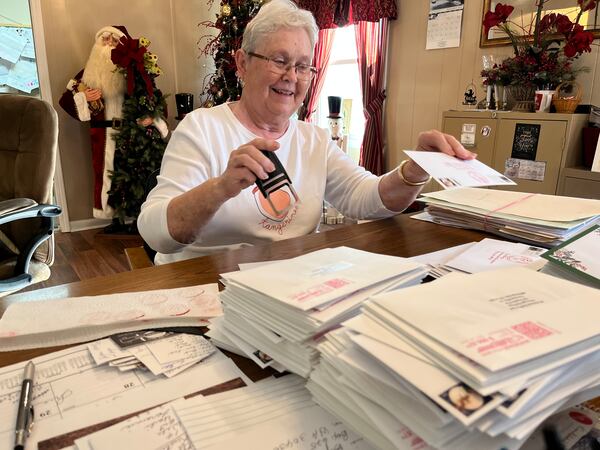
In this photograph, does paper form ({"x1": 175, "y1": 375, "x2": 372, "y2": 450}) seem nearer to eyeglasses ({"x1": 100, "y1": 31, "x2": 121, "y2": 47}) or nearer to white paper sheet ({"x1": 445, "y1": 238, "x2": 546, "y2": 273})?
white paper sheet ({"x1": 445, "y1": 238, "x2": 546, "y2": 273})

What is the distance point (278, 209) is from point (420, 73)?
2090mm

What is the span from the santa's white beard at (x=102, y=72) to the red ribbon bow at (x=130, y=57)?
0.29 feet

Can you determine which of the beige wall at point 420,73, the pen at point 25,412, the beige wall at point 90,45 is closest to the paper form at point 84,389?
the pen at point 25,412

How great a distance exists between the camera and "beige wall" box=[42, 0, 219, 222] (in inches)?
137

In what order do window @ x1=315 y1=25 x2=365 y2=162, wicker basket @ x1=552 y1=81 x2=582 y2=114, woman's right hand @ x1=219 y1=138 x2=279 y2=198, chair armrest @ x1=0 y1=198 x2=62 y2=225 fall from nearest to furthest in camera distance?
1. woman's right hand @ x1=219 y1=138 x2=279 y2=198
2. chair armrest @ x1=0 y1=198 x2=62 y2=225
3. wicker basket @ x1=552 y1=81 x2=582 y2=114
4. window @ x1=315 y1=25 x2=365 y2=162

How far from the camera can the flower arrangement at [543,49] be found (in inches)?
76.4

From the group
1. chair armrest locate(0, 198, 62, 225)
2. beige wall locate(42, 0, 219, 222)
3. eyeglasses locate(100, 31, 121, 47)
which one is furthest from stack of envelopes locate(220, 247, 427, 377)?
beige wall locate(42, 0, 219, 222)

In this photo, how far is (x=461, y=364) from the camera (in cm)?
34

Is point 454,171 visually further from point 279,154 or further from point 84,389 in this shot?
point 84,389

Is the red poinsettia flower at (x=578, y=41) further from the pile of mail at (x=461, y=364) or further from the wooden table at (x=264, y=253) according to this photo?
the pile of mail at (x=461, y=364)

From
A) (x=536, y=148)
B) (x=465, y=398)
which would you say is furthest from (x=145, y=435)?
(x=536, y=148)

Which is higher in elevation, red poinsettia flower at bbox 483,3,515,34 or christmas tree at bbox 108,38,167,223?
red poinsettia flower at bbox 483,3,515,34

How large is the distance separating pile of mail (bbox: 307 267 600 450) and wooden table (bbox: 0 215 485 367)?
1.46ft

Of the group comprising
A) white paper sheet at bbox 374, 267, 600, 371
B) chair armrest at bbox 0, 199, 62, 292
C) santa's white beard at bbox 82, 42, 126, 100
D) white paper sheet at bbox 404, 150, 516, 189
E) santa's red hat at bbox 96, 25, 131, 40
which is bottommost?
chair armrest at bbox 0, 199, 62, 292
